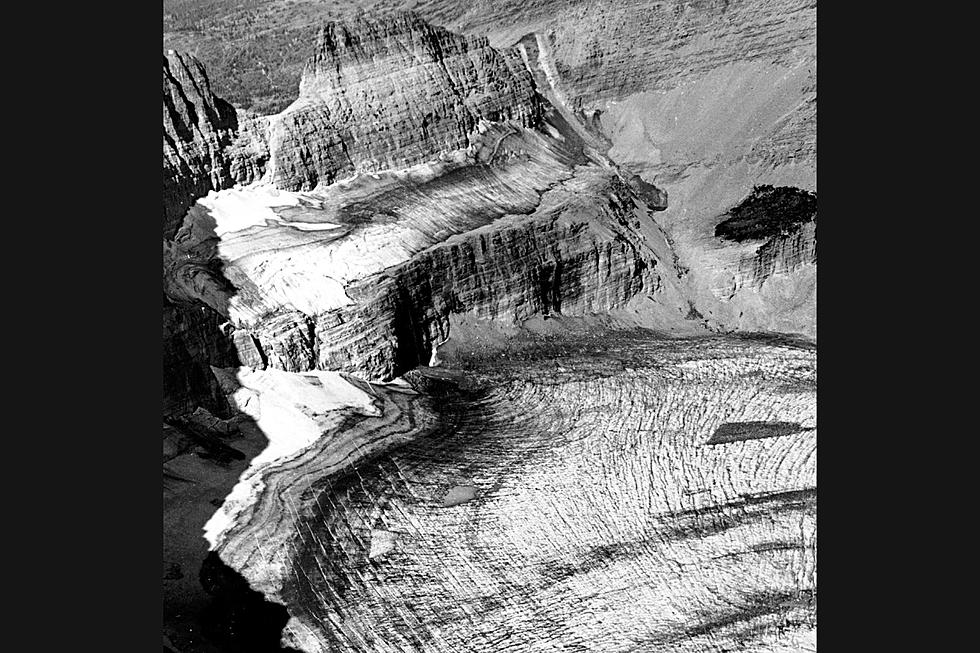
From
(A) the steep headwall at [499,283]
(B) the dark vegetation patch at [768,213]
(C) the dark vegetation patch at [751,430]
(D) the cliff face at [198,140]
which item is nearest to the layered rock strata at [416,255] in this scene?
(A) the steep headwall at [499,283]

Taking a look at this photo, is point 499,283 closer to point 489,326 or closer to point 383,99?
point 489,326

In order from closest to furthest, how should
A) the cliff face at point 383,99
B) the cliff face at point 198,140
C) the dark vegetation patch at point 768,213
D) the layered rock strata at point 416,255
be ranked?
1. the layered rock strata at point 416,255
2. the cliff face at point 198,140
3. the cliff face at point 383,99
4. the dark vegetation patch at point 768,213

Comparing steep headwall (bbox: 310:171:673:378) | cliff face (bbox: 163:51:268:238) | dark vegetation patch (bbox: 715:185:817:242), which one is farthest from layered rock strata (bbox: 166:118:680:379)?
dark vegetation patch (bbox: 715:185:817:242)

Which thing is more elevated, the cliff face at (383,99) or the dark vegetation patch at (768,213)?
the cliff face at (383,99)

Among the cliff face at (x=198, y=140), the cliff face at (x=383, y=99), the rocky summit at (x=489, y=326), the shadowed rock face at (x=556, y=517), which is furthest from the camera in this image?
the cliff face at (x=383, y=99)

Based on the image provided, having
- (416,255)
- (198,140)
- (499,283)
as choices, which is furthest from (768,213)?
(198,140)

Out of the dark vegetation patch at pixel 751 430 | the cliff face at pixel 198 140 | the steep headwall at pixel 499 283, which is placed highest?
the cliff face at pixel 198 140

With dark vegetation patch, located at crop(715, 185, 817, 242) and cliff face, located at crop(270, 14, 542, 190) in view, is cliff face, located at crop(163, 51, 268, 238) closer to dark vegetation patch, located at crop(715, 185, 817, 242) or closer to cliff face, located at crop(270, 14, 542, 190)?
cliff face, located at crop(270, 14, 542, 190)

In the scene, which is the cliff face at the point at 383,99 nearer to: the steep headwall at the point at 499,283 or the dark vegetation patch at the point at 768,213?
the steep headwall at the point at 499,283
